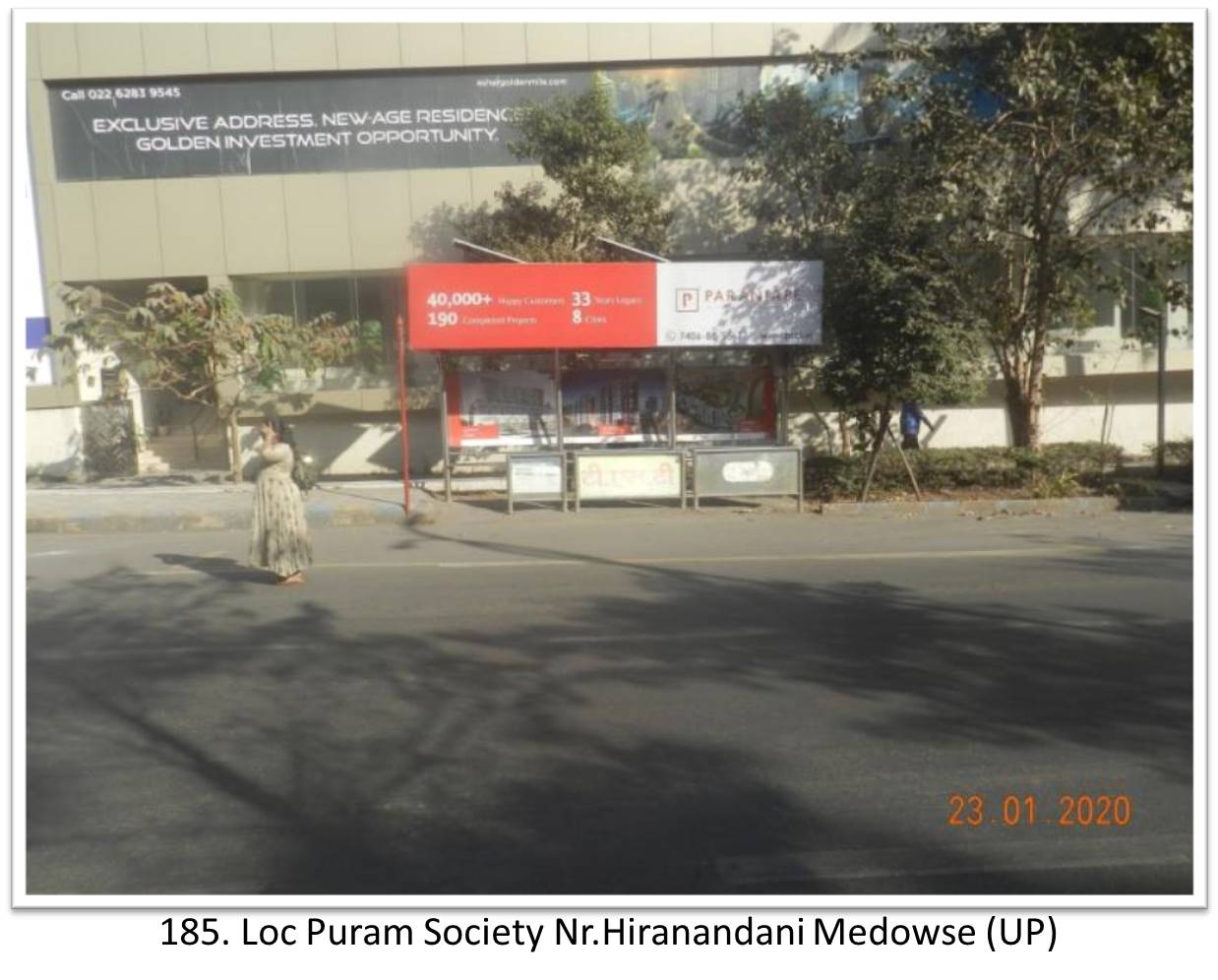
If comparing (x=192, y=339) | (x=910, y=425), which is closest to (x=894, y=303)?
(x=910, y=425)

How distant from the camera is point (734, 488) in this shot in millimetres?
16266

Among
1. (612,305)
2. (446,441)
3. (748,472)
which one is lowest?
(748,472)

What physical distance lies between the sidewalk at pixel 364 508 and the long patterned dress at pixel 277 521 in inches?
225

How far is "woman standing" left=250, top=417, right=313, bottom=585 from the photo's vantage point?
397 inches

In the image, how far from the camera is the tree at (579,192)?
785 inches

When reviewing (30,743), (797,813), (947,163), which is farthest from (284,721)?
(947,163)

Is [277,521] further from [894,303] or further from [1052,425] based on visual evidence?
[1052,425]

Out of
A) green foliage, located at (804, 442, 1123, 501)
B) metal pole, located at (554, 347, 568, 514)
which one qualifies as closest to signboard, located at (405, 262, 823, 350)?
metal pole, located at (554, 347, 568, 514)

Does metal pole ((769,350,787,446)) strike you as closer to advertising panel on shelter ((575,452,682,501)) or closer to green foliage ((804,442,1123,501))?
green foliage ((804,442,1123,501))

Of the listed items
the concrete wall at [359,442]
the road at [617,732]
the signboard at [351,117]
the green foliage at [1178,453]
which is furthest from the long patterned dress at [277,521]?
the green foliage at [1178,453]

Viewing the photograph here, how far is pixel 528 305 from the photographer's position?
16922 millimetres

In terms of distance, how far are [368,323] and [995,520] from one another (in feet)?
42.1

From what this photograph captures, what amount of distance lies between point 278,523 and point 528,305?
764 cm
